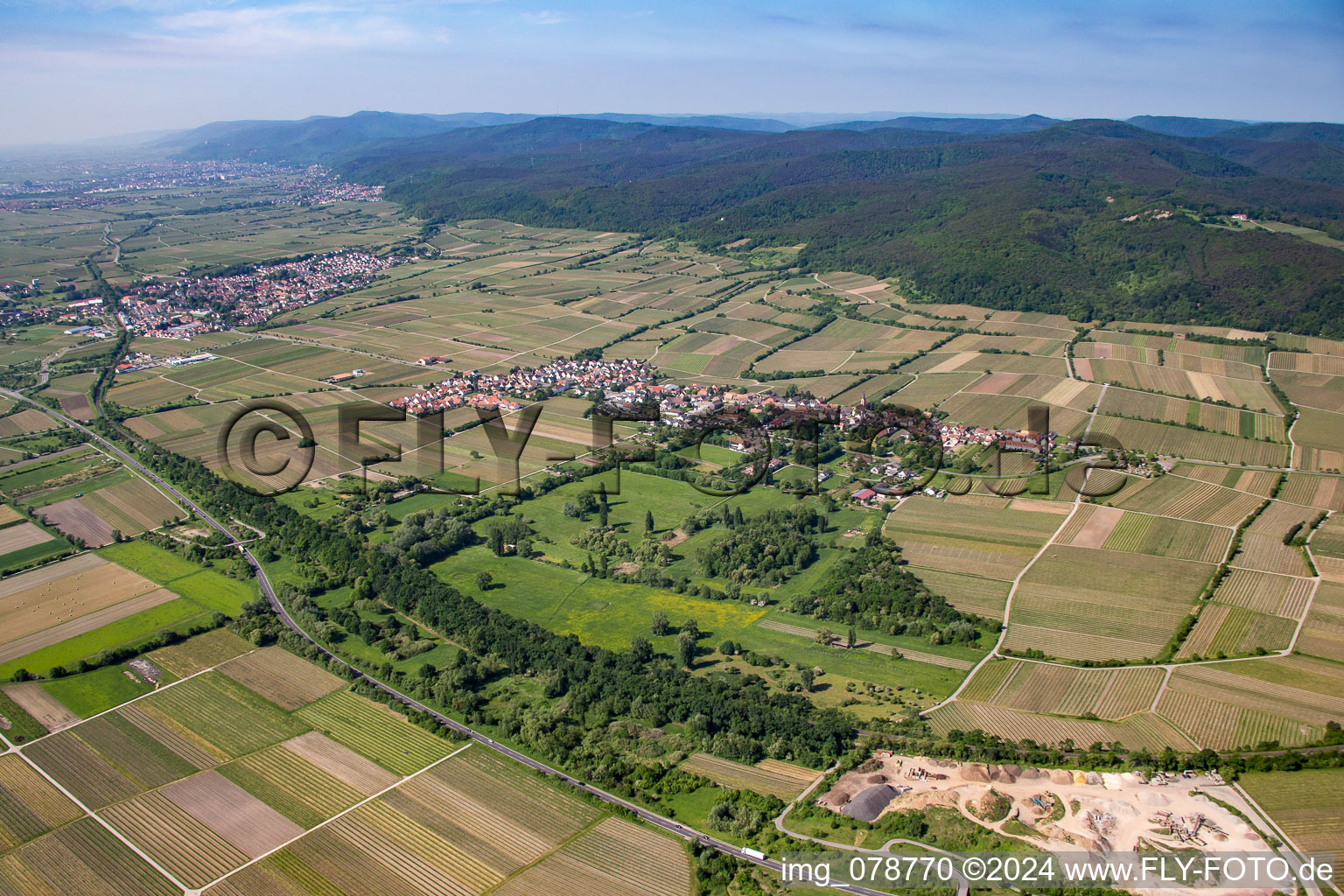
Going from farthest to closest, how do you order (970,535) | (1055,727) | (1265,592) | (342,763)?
(970,535), (1265,592), (1055,727), (342,763)

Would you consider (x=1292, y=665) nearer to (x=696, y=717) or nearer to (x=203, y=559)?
(x=696, y=717)

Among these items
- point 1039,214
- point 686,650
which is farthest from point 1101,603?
point 1039,214

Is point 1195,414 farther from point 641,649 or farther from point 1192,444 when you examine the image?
point 641,649

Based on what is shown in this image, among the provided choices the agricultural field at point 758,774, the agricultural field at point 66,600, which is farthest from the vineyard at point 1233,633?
the agricultural field at point 66,600

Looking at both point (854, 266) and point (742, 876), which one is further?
point (854, 266)

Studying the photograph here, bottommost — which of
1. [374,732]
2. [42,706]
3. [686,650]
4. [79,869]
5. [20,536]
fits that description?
[79,869]

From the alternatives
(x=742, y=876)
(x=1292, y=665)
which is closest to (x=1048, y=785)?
(x=742, y=876)
